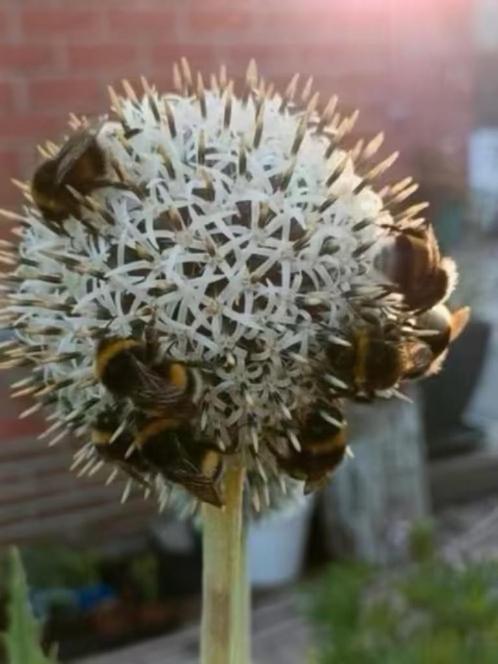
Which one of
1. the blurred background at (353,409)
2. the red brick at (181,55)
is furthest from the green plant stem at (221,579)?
the red brick at (181,55)

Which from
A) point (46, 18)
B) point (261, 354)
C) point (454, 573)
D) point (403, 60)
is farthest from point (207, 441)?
point (403, 60)

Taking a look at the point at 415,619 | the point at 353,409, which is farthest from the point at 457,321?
the point at 353,409

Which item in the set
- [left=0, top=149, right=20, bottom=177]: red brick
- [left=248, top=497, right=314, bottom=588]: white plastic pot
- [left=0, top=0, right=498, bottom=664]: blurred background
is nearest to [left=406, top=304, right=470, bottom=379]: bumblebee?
[left=0, top=0, right=498, bottom=664]: blurred background

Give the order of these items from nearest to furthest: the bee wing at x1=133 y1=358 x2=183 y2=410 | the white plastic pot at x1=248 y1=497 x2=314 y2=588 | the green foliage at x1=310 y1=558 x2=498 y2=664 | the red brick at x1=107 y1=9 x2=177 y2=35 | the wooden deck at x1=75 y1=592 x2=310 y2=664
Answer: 1. the bee wing at x1=133 y1=358 x2=183 y2=410
2. the green foliage at x1=310 y1=558 x2=498 y2=664
3. the wooden deck at x1=75 y1=592 x2=310 y2=664
4. the red brick at x1=107 y1=9 x2=177 y2=35
5. the white plastic pot at x1=248 y1=497 x2=314 y2=588

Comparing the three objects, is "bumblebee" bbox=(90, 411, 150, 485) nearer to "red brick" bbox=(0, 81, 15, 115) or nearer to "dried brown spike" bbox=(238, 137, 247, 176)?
"dried brown spike" bbox=(238, 137, 247, 176)

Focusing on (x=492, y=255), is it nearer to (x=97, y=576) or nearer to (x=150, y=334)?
(x=97, y=576)

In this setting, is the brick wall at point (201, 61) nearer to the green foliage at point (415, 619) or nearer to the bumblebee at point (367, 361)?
the green foliage at point (415, 619)

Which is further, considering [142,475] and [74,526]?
[74,526]
